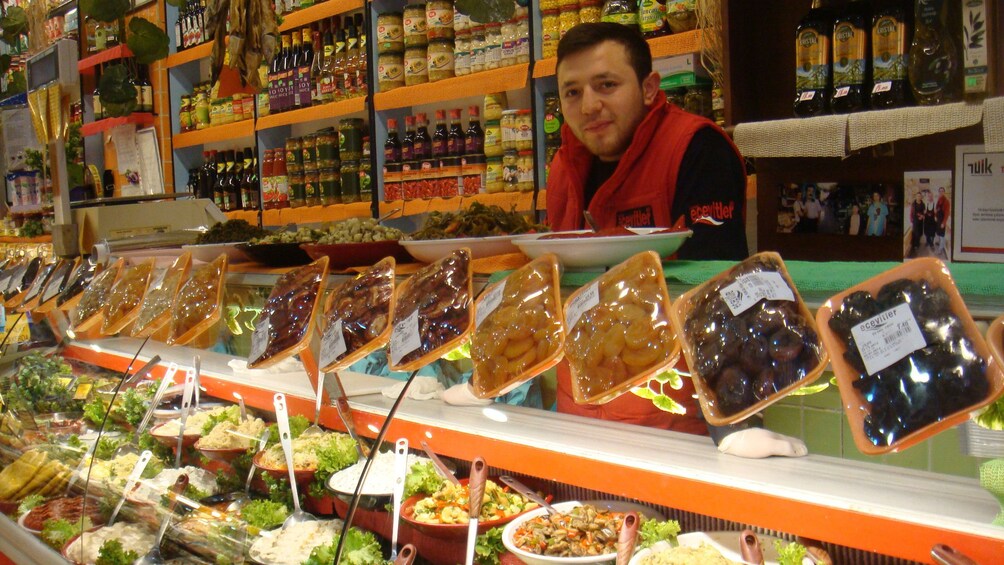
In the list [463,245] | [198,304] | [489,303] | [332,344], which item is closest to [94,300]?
[198,304]

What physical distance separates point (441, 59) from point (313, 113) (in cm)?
115

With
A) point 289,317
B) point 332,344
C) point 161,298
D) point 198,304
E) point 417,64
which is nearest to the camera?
point 332,344

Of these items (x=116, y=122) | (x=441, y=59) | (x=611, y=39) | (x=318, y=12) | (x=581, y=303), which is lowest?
(x=581, y=303)

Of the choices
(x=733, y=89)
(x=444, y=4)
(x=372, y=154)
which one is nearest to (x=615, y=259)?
(x=733, y=89)

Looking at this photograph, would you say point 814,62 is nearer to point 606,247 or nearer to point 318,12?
point 606,247

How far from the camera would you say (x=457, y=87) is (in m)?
4.08

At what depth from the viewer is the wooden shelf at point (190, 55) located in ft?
20.5

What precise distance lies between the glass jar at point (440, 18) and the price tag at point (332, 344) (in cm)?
290

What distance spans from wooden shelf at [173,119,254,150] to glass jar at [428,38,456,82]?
6.27ft

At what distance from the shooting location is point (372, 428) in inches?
69.0

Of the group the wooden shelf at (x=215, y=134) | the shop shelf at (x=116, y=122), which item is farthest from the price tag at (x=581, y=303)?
the shop shelf at (x=116, y=122)

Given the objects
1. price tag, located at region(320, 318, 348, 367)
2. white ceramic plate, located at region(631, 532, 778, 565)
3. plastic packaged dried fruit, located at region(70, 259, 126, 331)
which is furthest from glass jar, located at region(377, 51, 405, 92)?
white ceramic plate, located at region(631, 532, 778, 565)

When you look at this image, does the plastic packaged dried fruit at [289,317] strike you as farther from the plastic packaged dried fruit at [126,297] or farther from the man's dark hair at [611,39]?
the man's dark hair at [611,39]

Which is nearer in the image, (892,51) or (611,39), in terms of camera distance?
(892,51)
